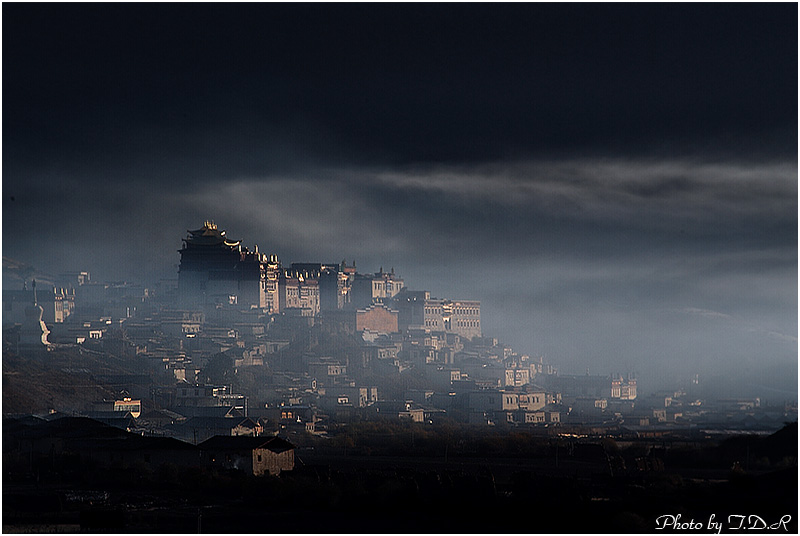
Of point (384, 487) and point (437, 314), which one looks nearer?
point (384, 487)

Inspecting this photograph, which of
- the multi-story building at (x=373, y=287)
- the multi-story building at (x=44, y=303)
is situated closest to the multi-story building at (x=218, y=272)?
the multi-story building at (x=373, y=287)

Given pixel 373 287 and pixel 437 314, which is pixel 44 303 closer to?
pixel 373 287

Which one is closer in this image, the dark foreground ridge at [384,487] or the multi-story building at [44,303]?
the dark foreground ridge at [384,487]

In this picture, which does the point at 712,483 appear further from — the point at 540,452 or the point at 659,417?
the point at 659,417

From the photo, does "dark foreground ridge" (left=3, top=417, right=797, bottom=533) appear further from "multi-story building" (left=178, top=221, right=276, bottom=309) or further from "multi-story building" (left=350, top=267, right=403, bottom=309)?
"multi-story building" (left=350, top=267, right=403, bottom=309)

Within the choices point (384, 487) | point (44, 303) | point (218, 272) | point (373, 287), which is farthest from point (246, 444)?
point (373, 287)

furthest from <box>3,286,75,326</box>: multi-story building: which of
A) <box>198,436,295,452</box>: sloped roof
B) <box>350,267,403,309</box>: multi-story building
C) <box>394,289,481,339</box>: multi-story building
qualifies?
<box>198,436,295,452</box>: sloped roof

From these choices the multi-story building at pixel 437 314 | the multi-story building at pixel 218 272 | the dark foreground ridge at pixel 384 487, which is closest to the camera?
the dark foreground ridge at pixel 384 487

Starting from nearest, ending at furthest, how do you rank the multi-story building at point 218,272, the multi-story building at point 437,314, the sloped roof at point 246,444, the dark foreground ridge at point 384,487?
the dark foreground ridge at point 384,487
the sloped roof at point 246,444
the multi-story building at point 218,272
the multi-story building at point 437,314

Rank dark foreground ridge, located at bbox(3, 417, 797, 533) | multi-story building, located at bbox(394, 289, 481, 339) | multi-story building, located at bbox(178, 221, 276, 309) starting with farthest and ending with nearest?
multi-story building, located at bbox(394, 289, 481, 339) → multi-story building, located at bbox(178, 221, 276, 309) → dark foreground ridge, located at bbox(3, 417, 797, 533)

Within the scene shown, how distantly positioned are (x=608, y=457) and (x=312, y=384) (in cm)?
1272

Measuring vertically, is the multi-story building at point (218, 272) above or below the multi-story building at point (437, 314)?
above

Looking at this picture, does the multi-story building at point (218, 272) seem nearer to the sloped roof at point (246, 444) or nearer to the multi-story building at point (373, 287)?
the multi-story building at point (373, 287)

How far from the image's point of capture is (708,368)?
2422 cm
